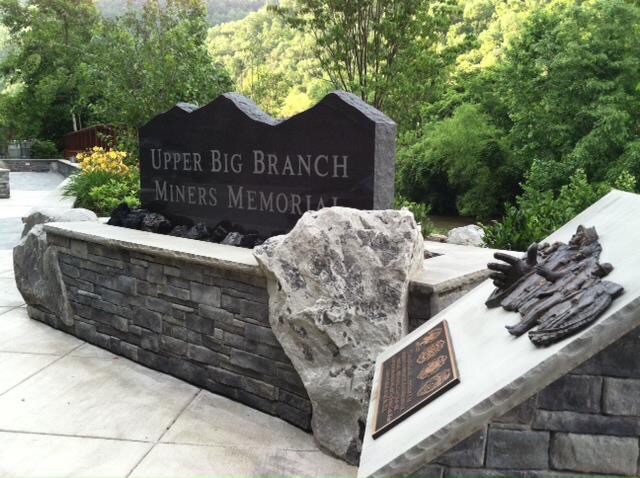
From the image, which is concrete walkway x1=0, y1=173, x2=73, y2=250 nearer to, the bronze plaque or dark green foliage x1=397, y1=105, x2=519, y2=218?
the bronze plaque

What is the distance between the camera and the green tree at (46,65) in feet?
98.1

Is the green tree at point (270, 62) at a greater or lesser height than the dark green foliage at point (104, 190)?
greater

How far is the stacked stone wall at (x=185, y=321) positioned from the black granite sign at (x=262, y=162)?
2.87ft

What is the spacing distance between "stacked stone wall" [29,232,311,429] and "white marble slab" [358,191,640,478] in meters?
1.80

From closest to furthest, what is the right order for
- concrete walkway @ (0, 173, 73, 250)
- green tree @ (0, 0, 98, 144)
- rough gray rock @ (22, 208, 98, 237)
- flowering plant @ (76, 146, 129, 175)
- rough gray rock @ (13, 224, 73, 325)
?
rough gray rock @ (13, 224, 73, 325), rough gray rock @ (22, 208, 98, 237), concrete walkway @ (0, 173, 73, 250), flowering plant @ (76, 146, 129, 175), green tree @ (0, 0, 98, 144)

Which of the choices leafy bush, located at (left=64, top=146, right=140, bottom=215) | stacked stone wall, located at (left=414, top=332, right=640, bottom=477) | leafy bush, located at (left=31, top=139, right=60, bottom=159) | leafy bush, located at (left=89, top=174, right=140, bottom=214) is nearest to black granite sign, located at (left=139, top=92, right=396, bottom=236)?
leafy bush, located at (left=64, top=146, right=140, bottom=215)

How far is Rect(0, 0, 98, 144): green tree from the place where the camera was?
2991 cm

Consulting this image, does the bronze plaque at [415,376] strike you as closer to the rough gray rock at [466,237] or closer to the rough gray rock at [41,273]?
the rough gray rock at [41,273]

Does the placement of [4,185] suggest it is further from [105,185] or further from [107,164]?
[105,185]

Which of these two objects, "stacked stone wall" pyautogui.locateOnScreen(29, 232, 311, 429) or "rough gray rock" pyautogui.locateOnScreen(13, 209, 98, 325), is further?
"rough gray rock" pyautogui.locateOnScreen(13, 209, 98, 325)

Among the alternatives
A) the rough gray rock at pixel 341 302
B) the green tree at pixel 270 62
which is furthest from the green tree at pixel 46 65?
the rough gray rock at pixel 341 302

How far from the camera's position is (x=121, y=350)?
4.89 m

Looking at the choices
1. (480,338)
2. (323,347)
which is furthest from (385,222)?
(480,338)

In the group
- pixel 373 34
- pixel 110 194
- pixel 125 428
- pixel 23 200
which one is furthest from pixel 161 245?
pixel 23 200
